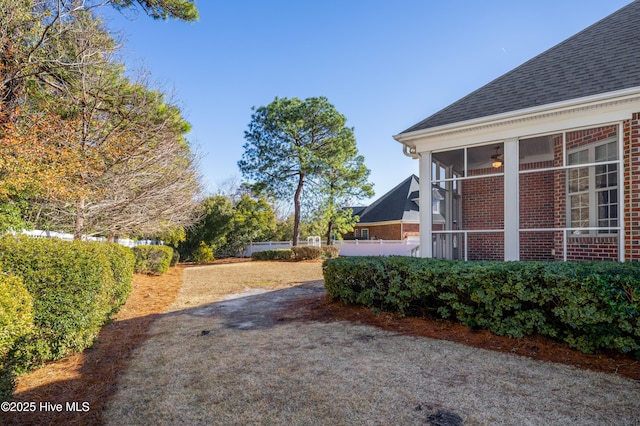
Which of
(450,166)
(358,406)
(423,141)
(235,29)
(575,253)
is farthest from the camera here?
(235,29)

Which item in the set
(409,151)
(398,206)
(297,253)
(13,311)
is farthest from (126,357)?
(398,206)

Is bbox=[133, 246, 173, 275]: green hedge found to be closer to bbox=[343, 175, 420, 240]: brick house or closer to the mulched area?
the mulched area

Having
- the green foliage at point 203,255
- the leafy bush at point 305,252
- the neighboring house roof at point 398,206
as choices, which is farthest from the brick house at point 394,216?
the green foliage at point 203,255

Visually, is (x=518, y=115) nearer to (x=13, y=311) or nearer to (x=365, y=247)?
(x=13, y=311)

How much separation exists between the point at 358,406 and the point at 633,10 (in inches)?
424

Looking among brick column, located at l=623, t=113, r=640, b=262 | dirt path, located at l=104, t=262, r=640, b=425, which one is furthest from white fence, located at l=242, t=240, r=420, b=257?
dirt path, located at l=104, t=262, r=640, b=425

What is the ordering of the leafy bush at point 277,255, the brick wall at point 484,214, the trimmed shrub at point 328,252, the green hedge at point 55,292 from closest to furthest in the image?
the green hedge at point 55,292, the brick wall at point 484,214, the leafy bush at point 277,255, the trimmed shrub at point 328,252

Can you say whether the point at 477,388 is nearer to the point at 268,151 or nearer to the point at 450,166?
the point at 450,166

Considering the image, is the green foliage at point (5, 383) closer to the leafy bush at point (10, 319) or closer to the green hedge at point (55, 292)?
the leafy bush at point (10, 319)

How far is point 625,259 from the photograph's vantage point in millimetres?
5535

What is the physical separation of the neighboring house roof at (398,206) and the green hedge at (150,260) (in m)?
18.4

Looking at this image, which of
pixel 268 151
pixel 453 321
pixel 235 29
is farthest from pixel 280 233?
pixel 453 321

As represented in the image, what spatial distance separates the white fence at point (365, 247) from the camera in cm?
2397

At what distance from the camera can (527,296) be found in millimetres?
4074
